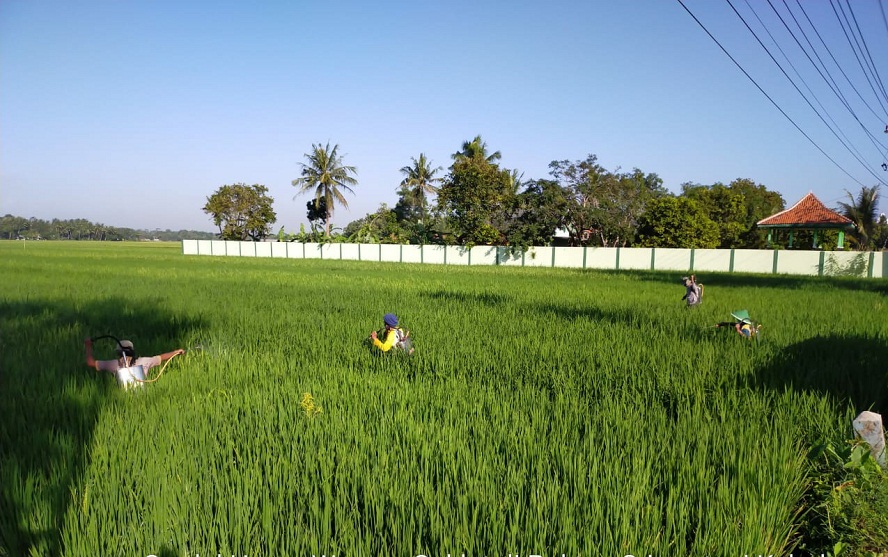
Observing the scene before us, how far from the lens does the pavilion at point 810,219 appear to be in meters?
21.8

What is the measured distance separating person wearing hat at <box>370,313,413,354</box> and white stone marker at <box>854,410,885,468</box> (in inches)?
117

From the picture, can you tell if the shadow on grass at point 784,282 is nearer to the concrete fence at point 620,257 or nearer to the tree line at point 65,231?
the concrete fence at point 620,257

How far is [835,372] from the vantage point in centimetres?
381

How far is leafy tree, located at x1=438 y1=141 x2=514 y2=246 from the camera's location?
90.7ft

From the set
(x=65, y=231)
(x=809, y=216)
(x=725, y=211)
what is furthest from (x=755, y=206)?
(x=65, y=231)

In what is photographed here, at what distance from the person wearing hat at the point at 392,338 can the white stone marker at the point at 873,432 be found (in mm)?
2964

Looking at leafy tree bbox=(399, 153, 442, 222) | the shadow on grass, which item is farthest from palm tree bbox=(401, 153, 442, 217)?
the shadow on grass

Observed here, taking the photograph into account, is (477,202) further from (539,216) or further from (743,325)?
(743,325)

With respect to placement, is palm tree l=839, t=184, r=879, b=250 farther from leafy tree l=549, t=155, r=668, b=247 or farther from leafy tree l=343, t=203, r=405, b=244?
leafy tree l=343, t=203, r=405, b=244

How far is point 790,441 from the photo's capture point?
2496 millimetres

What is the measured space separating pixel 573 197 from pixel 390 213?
1577 centimetres

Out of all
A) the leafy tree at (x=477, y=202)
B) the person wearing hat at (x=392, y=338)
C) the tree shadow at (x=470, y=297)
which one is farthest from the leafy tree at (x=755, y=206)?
the person wearing hat at (x=392, y=338)

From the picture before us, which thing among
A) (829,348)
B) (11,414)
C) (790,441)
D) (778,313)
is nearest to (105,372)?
(11,414)

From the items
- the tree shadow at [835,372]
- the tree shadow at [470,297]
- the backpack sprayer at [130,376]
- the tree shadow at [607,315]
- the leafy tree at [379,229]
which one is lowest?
the tree shadow at [470,297]
